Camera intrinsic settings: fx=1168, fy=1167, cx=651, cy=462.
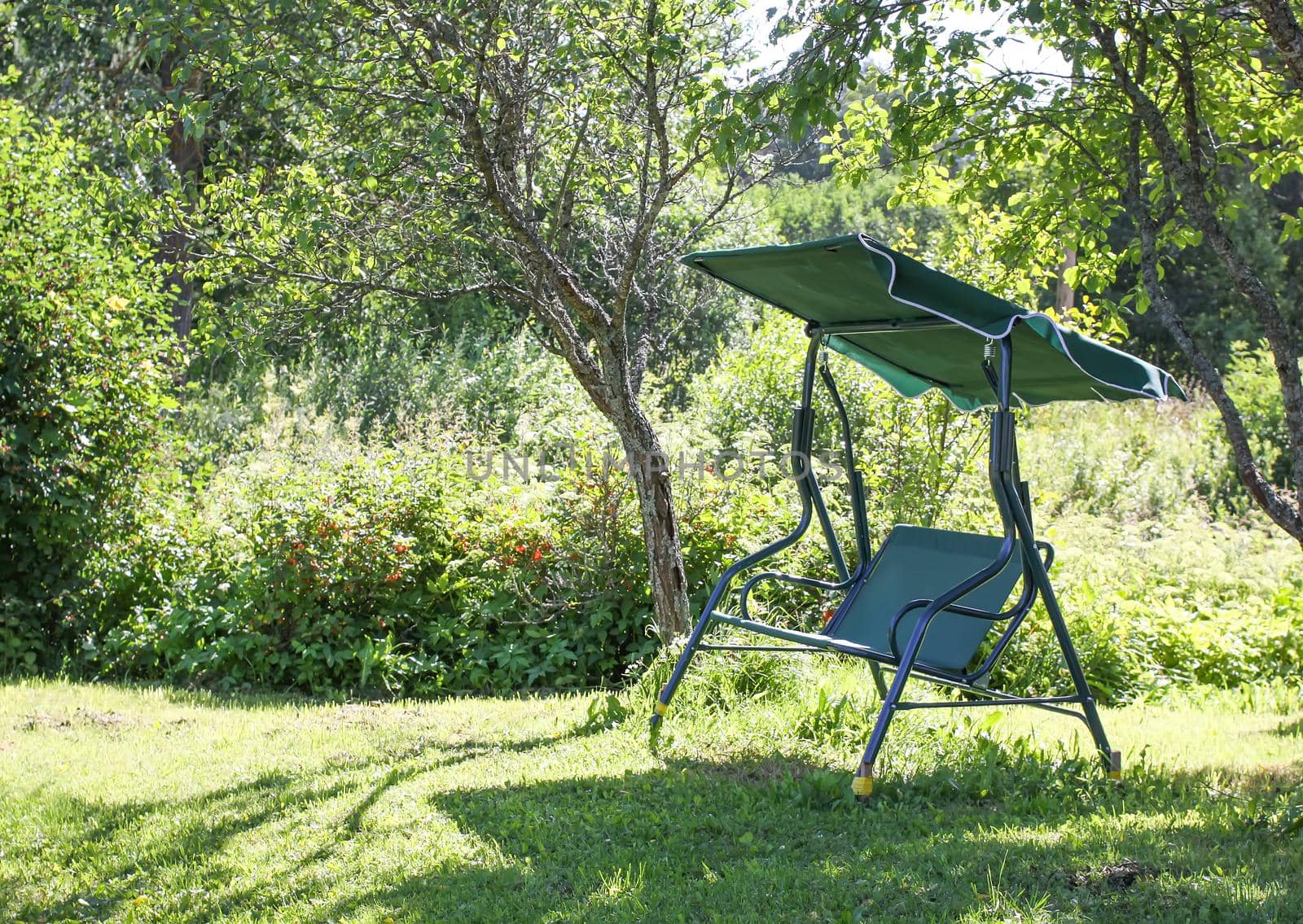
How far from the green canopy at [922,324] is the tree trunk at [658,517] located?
2.96 ft

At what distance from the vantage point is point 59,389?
22.1 feet

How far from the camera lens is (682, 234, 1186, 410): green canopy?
402 cm

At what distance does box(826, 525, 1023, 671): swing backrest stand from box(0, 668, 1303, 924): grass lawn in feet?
1.28

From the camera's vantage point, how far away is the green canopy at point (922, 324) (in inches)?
158

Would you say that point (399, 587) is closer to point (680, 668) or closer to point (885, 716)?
point (680, 668)

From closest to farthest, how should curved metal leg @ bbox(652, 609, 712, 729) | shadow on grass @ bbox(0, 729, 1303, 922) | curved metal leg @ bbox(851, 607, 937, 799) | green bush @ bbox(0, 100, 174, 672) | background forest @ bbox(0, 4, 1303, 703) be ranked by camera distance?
shadow on grass @ bbox(0, 729, 1303, 922) → curved metal leg @ bbox(851, 607, 937, 799) → curved metal leg @ bbox(652, 609, 712, 729) → background forest @ bbox(0, 4, 1303, 703) → green bush @ bbox(0, 100, 174, 672)

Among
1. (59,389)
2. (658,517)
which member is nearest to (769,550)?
(658,517)

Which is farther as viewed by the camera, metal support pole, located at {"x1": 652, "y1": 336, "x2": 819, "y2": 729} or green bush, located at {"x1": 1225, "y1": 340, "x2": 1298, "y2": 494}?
green bush, located at {"x1": 1225, "y1": 340, "x2": 1298, "y2": 494}

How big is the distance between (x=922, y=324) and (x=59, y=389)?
4968mm

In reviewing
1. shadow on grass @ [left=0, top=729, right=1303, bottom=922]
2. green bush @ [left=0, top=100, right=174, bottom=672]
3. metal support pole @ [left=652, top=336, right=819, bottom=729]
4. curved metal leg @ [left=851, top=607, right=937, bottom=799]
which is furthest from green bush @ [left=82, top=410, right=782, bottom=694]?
curved metal leg @ [left=851, top=607, right=937, bottom=799]

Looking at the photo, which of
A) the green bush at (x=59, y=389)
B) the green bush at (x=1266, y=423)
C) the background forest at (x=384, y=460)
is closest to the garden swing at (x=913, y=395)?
the background forest at (x=384, y=460)

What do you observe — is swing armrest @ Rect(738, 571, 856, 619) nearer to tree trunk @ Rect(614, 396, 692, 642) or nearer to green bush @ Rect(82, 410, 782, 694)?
tree trunk @ Rect(614, 396, 692, 642)

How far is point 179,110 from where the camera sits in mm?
4230

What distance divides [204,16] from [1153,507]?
9047 mm
